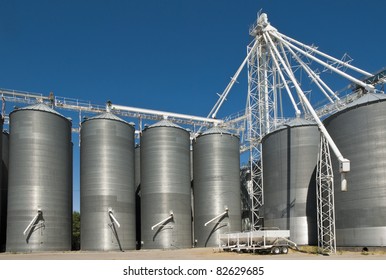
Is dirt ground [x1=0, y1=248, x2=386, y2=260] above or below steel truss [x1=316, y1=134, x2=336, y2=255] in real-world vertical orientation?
below

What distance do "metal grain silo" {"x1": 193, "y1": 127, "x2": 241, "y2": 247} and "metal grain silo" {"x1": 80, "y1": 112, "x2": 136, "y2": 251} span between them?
37.1ft

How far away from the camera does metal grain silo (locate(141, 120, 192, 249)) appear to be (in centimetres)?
6297

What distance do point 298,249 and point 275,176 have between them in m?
10.9

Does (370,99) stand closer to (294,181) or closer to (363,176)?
(363,176)

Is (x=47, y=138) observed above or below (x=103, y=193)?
above

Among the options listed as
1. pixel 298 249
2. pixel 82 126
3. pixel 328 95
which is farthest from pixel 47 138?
pixel 328 95

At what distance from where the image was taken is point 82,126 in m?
62.8

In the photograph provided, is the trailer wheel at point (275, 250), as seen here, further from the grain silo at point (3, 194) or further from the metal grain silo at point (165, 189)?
the grain silo at point (3, 194)

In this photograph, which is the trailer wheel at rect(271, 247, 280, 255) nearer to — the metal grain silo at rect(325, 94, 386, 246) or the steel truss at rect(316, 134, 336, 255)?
the steel truss at rect(316, 134, 336, 255)

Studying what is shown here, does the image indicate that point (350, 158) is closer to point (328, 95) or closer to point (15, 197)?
point (328, 95)

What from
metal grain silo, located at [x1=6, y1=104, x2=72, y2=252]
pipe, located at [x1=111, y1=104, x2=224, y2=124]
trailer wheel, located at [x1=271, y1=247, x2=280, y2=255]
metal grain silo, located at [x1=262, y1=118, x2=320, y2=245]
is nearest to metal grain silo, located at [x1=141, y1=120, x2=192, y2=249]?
pipe, located at [x1=111, y1=104, x2=224, y2=124]

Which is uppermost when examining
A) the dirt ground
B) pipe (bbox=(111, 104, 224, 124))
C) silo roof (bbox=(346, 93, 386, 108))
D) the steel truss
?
pipe (bbox=(111, 104, 224, 124))

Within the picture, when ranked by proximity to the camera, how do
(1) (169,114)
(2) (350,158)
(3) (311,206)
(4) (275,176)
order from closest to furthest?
1. (2) (350,158)
2. (3) (311,206)
3. (4) (275,176)
4. (1) (169,114)

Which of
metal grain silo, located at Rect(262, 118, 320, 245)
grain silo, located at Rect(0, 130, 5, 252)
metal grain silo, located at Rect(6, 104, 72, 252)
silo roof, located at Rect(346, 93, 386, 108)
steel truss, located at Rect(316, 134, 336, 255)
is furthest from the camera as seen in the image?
grain silo, located at Rect(0, 130, 5, 252)
